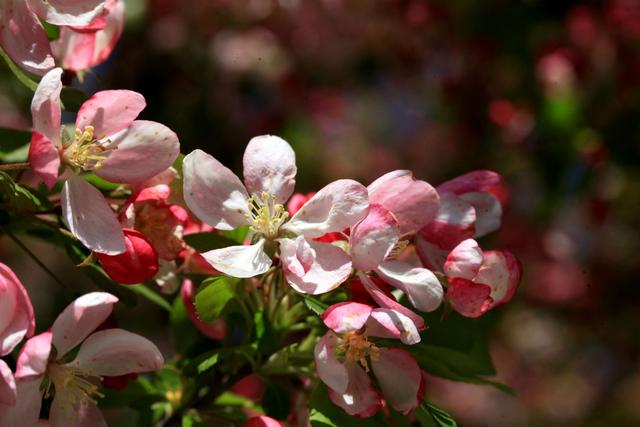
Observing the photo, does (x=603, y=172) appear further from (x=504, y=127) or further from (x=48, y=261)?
(x=48, y=261)

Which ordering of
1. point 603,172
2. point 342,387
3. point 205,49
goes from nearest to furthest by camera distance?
1. point 342,387
2. point 603,172
3. point 205,49

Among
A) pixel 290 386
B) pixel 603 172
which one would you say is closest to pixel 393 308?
pixel 290 386

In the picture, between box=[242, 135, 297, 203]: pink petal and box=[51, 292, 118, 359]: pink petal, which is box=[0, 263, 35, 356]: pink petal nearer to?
box=[51, 292, 118, 359]: pink petal

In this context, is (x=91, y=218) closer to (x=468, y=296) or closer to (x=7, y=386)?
(x=7, y=386)

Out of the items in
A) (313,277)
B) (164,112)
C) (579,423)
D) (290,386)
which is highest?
(313,277)

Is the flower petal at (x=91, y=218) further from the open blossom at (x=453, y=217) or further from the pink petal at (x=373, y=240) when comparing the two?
the open blossom at (x=453, y=217)

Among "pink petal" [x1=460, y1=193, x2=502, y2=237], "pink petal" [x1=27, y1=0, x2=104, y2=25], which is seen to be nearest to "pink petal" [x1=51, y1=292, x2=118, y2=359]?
"pink petal" [x1=27, y1=0, x2=104, y2=25]

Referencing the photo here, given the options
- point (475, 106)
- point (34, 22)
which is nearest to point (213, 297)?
point (34, 22)
